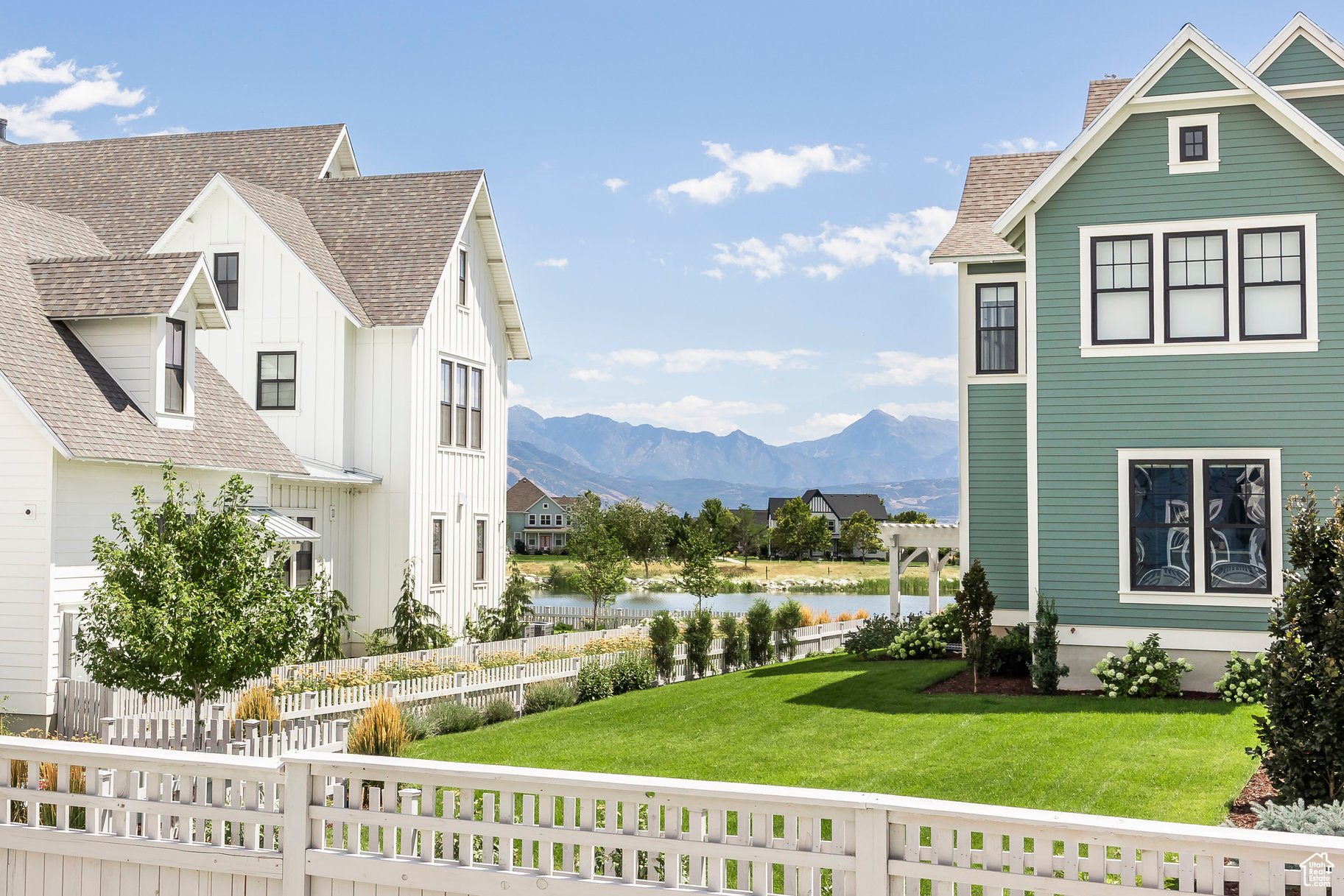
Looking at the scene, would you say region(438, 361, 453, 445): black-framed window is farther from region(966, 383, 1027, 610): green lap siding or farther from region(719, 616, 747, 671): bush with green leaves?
region(966, 383, 1027, 610): green lap siding

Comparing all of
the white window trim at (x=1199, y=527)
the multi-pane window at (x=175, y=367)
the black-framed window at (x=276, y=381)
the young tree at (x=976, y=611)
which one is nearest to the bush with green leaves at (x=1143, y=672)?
the white window trim at (x=1199, y=527)

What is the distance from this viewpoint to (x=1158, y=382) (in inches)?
642

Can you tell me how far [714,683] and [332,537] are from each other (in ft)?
27.6

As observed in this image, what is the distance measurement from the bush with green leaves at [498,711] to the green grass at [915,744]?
2.14 ft

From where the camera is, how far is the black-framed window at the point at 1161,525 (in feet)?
52.6

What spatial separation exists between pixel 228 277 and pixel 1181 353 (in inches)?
729

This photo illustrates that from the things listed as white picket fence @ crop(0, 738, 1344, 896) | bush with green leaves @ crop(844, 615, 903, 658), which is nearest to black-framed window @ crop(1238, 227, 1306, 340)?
bush with green leaves @ crop(844, 615, 903, 658)

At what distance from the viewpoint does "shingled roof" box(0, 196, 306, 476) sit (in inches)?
606

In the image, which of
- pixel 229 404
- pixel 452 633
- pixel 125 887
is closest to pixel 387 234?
pixel 229 404

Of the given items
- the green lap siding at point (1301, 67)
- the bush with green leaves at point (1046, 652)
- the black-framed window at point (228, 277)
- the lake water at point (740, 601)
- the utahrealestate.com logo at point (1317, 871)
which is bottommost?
the lake water at point (740, 601)

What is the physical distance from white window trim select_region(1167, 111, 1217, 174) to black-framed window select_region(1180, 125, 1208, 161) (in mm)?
33

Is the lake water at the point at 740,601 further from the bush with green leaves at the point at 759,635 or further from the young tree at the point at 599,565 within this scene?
the bush with green leaves at the point at 759,635

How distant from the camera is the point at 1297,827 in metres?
7.54

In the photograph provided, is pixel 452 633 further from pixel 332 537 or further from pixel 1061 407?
pixel 1061 407
